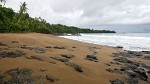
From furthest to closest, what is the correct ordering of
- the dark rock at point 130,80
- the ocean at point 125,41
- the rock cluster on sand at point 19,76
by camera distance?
1. the ocean at point 125,41
2. the dark rock at point 130,80
3. the rock cluster on sand at point 19,76

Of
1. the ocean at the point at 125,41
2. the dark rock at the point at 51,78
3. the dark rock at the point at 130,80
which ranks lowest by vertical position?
the ocean at the point at 125,41

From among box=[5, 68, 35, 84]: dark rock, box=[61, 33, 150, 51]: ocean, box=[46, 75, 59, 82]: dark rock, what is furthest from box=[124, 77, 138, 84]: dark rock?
box=[61, 33, 150, 51]: ocean

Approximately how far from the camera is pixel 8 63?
11164mm

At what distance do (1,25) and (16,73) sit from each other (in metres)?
32.0

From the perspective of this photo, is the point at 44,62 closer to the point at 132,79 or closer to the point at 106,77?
the point at 106,77

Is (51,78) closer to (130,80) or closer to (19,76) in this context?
(19,76)

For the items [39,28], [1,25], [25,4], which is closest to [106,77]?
[1,25]

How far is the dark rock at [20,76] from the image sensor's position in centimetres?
909

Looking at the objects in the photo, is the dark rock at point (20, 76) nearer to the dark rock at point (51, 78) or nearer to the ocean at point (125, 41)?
the dark rock at point (51, 78)

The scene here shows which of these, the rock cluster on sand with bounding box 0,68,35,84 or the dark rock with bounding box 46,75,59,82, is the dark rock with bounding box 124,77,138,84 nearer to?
the dark rock with bounding box 46,75,59,82

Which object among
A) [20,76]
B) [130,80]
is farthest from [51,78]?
[130,80]

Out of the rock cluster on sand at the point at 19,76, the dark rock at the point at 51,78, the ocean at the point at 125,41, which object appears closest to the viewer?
the rock cluster on sand at the point at 19,76

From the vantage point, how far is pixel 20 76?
9562 millimetres

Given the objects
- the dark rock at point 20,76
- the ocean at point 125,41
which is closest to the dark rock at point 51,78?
the dark rock at point 20,76
